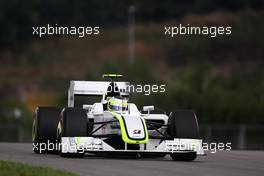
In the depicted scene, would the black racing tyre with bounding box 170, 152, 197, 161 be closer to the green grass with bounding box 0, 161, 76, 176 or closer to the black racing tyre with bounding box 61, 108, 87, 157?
the black racing tyre with bounding box 61, 108, 87, 157

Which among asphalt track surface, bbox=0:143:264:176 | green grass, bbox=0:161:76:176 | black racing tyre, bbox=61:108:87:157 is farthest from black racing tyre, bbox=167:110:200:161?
green grass, bbox=0:161:76:176

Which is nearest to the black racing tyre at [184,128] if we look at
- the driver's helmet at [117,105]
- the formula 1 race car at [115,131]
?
the formula 1 race car at [115,131]

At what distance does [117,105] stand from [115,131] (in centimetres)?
115

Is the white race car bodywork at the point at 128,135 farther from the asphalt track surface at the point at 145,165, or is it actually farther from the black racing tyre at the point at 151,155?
the black racing tyre at the point at 151,155

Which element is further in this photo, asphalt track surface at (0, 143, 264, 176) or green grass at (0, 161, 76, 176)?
asphalt track surface at (0, 143, 264, 176)

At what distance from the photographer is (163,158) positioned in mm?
21234

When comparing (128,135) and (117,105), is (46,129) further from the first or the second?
(128,135)

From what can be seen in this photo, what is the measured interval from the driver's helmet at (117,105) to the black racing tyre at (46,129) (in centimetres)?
123

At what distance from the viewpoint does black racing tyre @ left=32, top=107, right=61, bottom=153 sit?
70.4 ft

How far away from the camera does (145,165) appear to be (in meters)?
18.1

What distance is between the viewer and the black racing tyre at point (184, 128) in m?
20.0

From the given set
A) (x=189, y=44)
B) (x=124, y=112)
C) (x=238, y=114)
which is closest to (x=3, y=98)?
(x=189, y=44)

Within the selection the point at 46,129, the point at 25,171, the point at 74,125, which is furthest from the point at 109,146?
the point at 25,171

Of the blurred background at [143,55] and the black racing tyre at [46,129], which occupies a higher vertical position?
the blurred background at [143,55]
